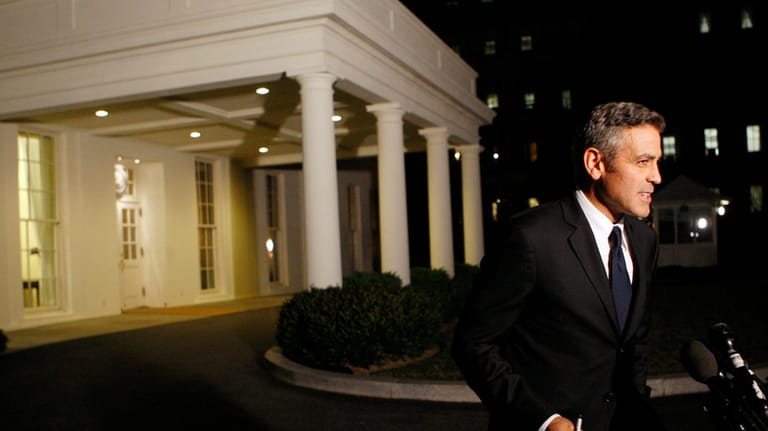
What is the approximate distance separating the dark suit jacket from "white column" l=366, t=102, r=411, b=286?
11685 mm

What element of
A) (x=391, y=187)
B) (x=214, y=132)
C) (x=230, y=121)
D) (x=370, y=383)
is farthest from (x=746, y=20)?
(x=370, y=383)

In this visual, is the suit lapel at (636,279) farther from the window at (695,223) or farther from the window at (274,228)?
the window at (695,223)

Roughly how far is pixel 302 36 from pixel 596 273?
9.58m

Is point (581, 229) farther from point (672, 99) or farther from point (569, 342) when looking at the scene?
point (672, 99)

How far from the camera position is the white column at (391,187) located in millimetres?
14570

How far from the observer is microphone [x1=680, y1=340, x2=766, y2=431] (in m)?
2.36

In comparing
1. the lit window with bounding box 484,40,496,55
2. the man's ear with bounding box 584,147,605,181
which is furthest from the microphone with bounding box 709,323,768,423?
the lit window with bounding box 484,40,496,55

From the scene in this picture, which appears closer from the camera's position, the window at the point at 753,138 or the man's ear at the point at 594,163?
the man's ear at the point at 594,163

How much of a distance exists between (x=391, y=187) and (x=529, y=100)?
42.1 metres

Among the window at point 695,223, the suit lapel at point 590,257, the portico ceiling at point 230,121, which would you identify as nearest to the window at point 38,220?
the portico ceiling at point 230,121

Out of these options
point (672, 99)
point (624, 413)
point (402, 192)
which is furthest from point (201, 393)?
point (672, 99)

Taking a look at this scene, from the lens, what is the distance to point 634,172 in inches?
110

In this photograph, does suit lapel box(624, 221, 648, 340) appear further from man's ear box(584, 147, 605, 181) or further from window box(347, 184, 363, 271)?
window box(347, 184, 363, 271)

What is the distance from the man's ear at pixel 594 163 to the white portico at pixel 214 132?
9.00 m
